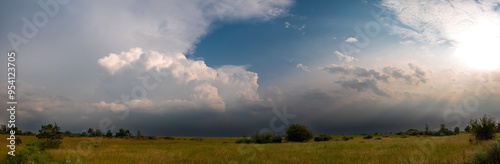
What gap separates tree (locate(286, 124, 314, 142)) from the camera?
5034cm

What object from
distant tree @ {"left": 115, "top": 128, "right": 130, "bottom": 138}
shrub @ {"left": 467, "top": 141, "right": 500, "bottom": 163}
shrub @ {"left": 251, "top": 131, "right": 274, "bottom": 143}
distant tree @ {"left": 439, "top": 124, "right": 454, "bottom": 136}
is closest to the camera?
shrub @ {"left": 467, "top": 141, "right": 500, "bottom": 163}

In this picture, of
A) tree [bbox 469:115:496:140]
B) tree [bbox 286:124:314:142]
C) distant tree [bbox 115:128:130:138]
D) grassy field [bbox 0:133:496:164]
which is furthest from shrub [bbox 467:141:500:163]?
distant tree [bbox 115:128:130:138]

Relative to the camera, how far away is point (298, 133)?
165 feet

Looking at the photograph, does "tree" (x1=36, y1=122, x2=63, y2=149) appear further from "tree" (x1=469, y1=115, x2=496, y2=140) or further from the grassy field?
"tree" (x1=469, y1=115, x2=496, y2=140)

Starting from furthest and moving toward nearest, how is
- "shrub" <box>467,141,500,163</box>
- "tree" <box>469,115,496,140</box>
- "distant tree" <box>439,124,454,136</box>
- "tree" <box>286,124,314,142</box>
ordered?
"distant tree" <box>439,124,454,136</box> < "tree" <box>286,124,314,142</box> < "tree" <box>469,115,496,140</box> < "shrub" <box>467,141,500,163</box>

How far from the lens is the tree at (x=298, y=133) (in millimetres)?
50344

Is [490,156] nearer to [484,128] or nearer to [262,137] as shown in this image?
[484,128]

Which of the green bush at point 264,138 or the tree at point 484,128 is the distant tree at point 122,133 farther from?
the tree at point 484,128

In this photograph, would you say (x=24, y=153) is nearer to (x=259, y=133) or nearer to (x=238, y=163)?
(x=238, y=163)

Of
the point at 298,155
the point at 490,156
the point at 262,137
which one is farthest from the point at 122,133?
the point at 490,156

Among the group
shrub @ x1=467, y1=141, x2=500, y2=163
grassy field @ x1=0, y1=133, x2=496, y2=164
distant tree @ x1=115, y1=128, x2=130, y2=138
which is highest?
shrub @ x1=467, y1=141, x2=500, y2=163

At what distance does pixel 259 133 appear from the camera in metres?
48.6

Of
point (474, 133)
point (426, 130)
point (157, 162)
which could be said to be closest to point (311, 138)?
point (474, 133)

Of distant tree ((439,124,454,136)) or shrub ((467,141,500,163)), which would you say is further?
distant tree ((439,124,454,136))
